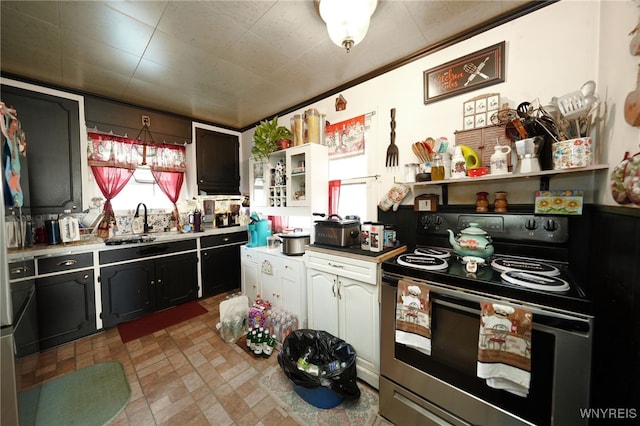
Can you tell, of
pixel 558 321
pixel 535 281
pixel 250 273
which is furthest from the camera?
pixel 250 273

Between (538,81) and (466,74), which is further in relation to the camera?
(466,74)

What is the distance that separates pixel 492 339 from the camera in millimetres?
958

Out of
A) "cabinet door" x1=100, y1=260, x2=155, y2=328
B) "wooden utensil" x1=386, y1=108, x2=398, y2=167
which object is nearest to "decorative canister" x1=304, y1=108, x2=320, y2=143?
"wooden utensil" x1=386, y1=108, x2=398, y2=167

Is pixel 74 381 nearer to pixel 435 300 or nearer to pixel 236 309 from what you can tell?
pixel 236 309

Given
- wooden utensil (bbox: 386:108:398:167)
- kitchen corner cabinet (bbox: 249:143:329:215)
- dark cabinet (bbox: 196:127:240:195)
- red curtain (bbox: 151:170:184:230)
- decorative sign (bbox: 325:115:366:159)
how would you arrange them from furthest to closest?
dark cabinet (bbox: 196:127:240:195) < red curtain (bbox: 151:170:184:230) < kitchen corner cabinet (bbox: 249:143:329:215) < decorative sign (bbox: 325:115:366:159) < wooden utensil (bbox: 386:108:398:167)

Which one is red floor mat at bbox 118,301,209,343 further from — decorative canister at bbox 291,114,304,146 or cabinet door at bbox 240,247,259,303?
decorative canister at bbox 291,114,304,146

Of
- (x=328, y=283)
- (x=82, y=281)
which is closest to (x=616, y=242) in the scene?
(x=328, y=283)

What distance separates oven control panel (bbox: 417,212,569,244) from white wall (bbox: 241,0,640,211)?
20 cm

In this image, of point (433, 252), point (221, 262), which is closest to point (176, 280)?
point (221, 262)

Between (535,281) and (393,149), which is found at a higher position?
(393,149)

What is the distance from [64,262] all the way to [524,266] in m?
3.51

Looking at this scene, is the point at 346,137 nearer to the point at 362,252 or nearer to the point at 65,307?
the point at 362,252

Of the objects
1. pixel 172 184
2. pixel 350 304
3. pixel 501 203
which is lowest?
pixel 350 304

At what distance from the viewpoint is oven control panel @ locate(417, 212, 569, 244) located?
122 cm
